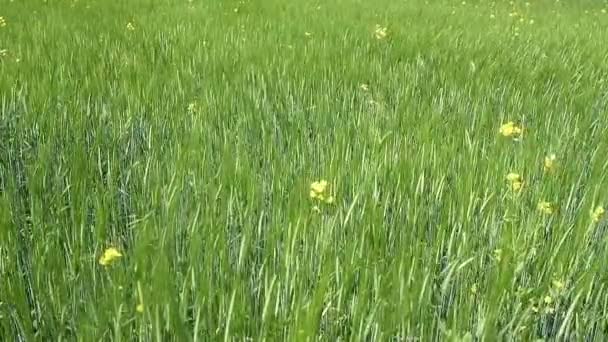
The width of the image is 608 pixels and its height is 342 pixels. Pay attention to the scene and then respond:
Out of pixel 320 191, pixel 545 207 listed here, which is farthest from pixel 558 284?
pixel 320 191

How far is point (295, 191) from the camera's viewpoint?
1343mm

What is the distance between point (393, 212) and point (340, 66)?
1.75 m

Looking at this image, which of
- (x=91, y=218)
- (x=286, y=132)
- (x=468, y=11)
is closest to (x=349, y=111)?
(x=286, y=132)

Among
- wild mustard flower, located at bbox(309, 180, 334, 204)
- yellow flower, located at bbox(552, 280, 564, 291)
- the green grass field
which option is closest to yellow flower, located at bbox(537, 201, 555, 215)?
the green grass field

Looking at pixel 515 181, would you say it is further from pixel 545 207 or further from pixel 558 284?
pixel 558 284

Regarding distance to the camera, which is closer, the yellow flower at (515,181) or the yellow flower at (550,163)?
the yellow flower at (515,181)

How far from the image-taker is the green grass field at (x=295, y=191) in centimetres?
94

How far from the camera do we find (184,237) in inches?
48.9

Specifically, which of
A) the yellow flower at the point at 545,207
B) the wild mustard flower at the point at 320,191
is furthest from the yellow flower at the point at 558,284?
the wild mustard flower at the point at 320,191

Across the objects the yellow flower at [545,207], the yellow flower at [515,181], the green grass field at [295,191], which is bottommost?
the green grass field at [295,191]

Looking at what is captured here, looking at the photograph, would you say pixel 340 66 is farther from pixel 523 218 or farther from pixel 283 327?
pixel 283 327

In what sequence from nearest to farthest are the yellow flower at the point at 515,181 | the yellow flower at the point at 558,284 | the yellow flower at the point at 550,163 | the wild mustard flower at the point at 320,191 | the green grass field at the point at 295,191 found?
the green grass field at the point at 295,191
the yellow flower at the point at 558,284
the wild mustard flower at the point at 320,191
the yellow flower at the point at 515,181
the yellow flower at the point at 550,163

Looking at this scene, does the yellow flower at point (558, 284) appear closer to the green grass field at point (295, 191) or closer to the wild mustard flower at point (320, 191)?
the green grass field at point (295, 191)

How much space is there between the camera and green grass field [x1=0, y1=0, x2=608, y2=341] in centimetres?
94
